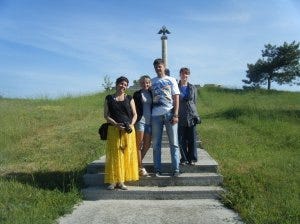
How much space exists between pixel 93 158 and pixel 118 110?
3.14 metres

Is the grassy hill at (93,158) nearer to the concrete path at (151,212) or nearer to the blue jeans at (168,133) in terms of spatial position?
the concrete path at (151,212)

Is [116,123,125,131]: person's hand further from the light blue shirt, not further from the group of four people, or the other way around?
the light blue shirt

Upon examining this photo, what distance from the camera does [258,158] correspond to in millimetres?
11008

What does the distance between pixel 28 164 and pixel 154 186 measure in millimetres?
3620

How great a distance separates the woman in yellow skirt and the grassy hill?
720mm

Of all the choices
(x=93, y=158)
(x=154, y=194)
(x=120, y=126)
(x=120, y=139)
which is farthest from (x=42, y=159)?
(x=154, y=194)

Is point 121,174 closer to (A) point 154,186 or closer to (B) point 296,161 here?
(A) point 154,186

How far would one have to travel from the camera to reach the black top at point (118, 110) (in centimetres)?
818

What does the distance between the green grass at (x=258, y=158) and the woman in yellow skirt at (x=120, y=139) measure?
1.66 meters

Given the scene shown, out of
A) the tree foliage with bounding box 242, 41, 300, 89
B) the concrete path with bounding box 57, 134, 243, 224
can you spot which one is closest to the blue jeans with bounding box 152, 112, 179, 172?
the concrete path with bounding box 57, 134, 243, 224

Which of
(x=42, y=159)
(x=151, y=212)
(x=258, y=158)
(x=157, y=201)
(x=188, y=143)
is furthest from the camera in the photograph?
(x=42, y=159)

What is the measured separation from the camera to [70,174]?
9.48 meters

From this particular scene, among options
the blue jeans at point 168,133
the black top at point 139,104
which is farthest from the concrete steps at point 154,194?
the black top at point 139,104

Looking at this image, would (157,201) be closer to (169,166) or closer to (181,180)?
(181,180)
